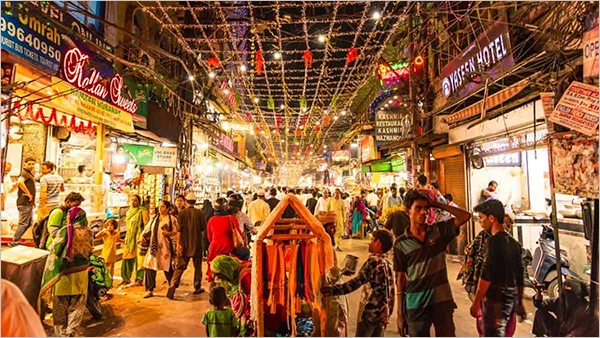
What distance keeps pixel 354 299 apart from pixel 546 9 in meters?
6.34

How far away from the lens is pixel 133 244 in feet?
21.0

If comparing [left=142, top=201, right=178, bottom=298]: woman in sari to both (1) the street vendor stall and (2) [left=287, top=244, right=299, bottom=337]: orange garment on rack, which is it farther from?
(1) the street vendor stall

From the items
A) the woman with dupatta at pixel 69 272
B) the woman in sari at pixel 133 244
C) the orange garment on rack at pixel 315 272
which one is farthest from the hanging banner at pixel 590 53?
the woman in sari at pixel 133 244

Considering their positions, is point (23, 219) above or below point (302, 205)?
below

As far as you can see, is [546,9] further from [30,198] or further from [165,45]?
[165,45]

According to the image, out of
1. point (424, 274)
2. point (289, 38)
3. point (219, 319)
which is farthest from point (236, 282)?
point (289, 38)

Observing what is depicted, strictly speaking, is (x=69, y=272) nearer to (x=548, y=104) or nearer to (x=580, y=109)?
(x=580, y=109)

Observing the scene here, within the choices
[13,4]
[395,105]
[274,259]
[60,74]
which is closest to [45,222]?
[60,74]

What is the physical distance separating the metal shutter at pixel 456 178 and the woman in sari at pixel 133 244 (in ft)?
28.4

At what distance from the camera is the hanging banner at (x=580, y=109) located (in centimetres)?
350

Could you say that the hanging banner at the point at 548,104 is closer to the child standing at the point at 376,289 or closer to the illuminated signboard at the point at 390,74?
the child standing at the point at 376,289

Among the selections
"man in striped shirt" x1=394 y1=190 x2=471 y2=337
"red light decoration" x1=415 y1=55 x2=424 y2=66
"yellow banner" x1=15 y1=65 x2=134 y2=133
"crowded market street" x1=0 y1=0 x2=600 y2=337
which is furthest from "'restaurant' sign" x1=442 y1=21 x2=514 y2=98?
"yellow banner" x1=15 y1=65 x2=134 y2=133

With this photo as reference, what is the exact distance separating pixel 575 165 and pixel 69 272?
6.70m

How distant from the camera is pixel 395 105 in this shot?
13430 millimetres
